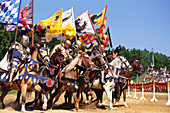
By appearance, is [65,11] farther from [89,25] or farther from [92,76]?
[92,76]

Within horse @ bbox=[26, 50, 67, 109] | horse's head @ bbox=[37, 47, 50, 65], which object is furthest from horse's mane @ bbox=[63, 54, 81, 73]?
horse's head @ bbox=[37, 47, 50, 65]

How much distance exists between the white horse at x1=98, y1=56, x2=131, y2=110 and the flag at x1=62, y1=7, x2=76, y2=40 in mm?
2731

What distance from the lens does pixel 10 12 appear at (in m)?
9.55

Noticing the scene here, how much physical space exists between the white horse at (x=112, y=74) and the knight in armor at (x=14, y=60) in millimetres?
4512

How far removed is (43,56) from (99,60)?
294cm

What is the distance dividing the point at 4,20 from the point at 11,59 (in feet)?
4.92

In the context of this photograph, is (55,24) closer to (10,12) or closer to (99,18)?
(10,12)

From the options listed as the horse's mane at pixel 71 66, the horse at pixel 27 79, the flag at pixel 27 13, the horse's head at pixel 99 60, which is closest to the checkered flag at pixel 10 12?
the flag at pixel 27 13

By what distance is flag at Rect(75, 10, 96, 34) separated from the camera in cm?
1355

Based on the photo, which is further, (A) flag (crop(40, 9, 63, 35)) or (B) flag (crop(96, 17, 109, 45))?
(B) flag (crop(96, 17, 109, 45))

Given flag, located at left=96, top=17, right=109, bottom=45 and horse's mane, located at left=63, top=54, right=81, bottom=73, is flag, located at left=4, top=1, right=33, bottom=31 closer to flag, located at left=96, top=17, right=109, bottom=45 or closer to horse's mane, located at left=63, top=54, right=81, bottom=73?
horse's mane, located at left=63, top=54, right=81, bottom=73

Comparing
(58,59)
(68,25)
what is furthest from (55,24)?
(58,59)

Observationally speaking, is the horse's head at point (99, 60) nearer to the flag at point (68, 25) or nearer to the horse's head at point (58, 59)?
the flag at point (68, 25)

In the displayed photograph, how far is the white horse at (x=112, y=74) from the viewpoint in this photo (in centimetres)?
1231
